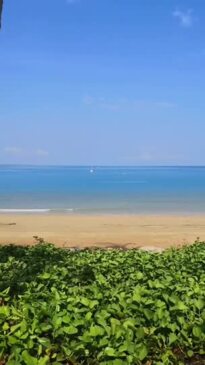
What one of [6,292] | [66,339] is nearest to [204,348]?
[66,339]

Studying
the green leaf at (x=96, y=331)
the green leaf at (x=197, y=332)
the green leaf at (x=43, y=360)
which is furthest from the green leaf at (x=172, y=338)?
the green leaf at (x=43, y=360)

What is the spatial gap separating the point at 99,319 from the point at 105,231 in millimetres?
18319

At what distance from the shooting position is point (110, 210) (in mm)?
37438

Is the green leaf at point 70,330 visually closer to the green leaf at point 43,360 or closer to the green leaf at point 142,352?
the green leaf at point 43,360

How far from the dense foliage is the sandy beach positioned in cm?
994

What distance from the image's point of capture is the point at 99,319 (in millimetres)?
4969

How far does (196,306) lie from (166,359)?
952 millimetres

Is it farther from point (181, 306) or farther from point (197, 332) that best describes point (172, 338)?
point (181, 306)

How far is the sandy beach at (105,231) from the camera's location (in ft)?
63.6

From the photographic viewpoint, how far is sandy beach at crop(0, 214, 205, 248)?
1938cm

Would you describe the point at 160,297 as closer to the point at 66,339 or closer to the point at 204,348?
the point at 204,348

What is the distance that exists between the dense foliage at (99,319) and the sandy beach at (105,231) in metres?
9.94

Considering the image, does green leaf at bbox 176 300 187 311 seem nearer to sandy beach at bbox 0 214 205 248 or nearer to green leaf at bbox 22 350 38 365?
green leaf at bbox 22 350 38 365

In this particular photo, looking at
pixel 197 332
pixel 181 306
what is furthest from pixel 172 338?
pixel 181 306
